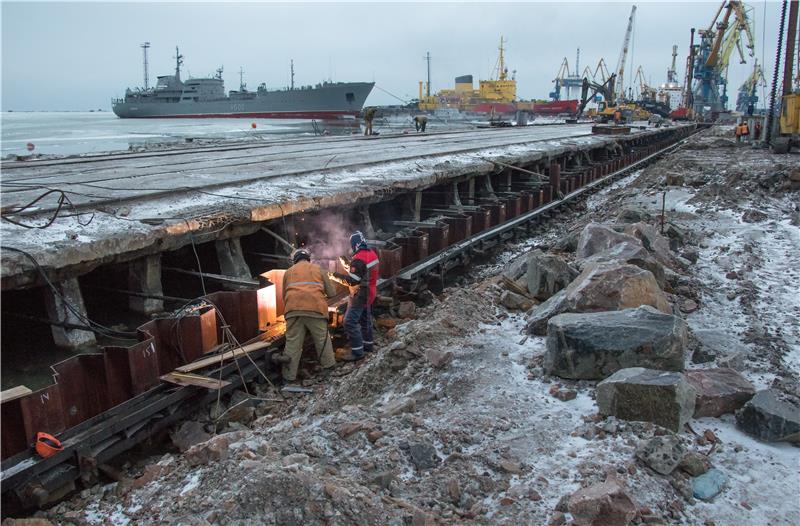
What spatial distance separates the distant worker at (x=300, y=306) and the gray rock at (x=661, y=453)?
12.1 ft

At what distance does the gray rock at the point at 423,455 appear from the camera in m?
3.76

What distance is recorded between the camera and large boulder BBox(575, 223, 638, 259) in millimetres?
8008

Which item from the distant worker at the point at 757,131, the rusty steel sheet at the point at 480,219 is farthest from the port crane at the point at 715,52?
the rusty steel sheet at the point at 480,219

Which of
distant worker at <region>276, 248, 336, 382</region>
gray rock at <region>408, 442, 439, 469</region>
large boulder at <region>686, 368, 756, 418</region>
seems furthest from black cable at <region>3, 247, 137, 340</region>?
large boulder at <region>686, 368, 756, 418</region>

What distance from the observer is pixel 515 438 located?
405 centimetres

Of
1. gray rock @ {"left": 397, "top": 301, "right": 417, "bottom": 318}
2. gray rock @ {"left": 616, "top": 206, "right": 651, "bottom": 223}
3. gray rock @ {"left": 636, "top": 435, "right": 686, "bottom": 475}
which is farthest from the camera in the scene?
gray rock @ {"left": 616, "top": 206, "right": 651, "bottom": 223}

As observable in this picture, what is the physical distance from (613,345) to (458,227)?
6.67 meters

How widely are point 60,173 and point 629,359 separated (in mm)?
10477

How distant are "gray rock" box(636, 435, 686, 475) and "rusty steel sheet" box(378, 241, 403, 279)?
17.2 ft

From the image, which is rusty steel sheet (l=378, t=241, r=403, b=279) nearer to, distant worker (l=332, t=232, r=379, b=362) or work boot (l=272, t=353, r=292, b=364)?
distant worker (l=332, t=232, r=379, b=362)

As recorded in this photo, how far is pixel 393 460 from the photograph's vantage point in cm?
376

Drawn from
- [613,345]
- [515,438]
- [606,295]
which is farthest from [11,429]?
[606,295]

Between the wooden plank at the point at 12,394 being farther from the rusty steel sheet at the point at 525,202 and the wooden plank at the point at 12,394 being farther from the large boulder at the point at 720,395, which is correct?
the rusty steel sheet at the point at 525,202

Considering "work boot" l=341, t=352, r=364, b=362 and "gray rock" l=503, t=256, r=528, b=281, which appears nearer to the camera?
"work boot" l=341, t=352, r=364, b=362
